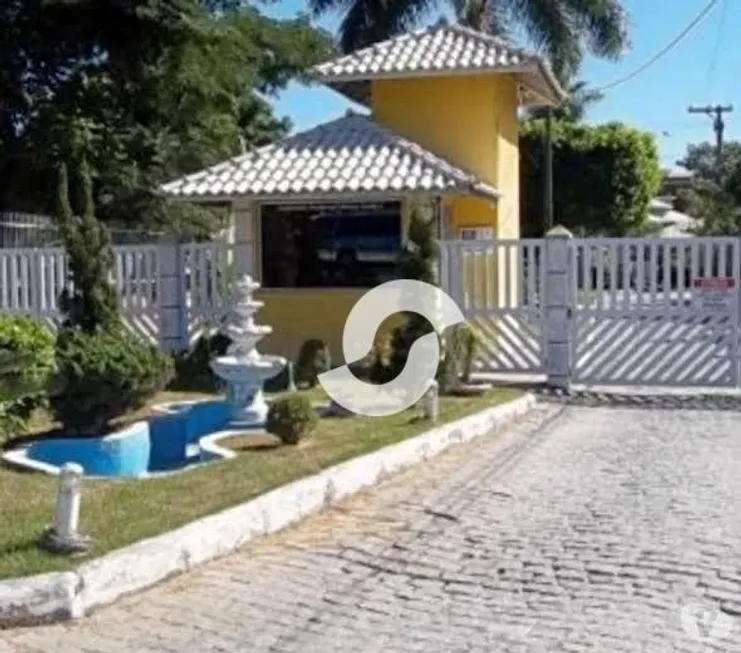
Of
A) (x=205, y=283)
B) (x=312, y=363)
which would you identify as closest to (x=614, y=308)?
(x=312, y=363)

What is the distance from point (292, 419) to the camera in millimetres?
10250

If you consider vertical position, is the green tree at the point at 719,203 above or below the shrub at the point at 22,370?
above

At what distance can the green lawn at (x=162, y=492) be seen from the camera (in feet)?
22.7

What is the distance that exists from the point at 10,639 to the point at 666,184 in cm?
7493

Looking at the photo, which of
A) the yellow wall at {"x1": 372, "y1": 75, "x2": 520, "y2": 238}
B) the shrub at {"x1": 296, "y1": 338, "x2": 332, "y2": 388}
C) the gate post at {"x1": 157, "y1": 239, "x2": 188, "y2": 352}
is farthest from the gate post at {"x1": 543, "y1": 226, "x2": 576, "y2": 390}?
the gate post at {"x1": 157, "y1": 239, "x2": 188, "y2": 352}

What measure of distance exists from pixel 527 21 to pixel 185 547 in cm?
2868

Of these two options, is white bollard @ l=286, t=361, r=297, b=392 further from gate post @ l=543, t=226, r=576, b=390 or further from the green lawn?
the green lawn

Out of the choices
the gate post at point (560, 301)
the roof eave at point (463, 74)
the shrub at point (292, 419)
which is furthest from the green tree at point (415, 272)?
the roof eave at point (463, 74)

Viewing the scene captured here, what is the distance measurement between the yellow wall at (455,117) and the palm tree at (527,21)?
13691 millimetres

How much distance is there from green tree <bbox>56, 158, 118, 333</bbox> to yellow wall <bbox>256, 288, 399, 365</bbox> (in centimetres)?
539

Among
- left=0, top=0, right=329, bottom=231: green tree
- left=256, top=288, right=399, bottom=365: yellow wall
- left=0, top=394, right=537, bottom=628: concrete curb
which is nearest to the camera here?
left=0, top=394, right=537, bottom=628: concrete curb

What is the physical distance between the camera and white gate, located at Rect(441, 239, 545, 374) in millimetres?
15570

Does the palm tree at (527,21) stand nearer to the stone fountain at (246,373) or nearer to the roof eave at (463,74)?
the roof eave at (463,74)

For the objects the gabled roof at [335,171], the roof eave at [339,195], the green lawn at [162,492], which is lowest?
the green lawn at [162,492]
